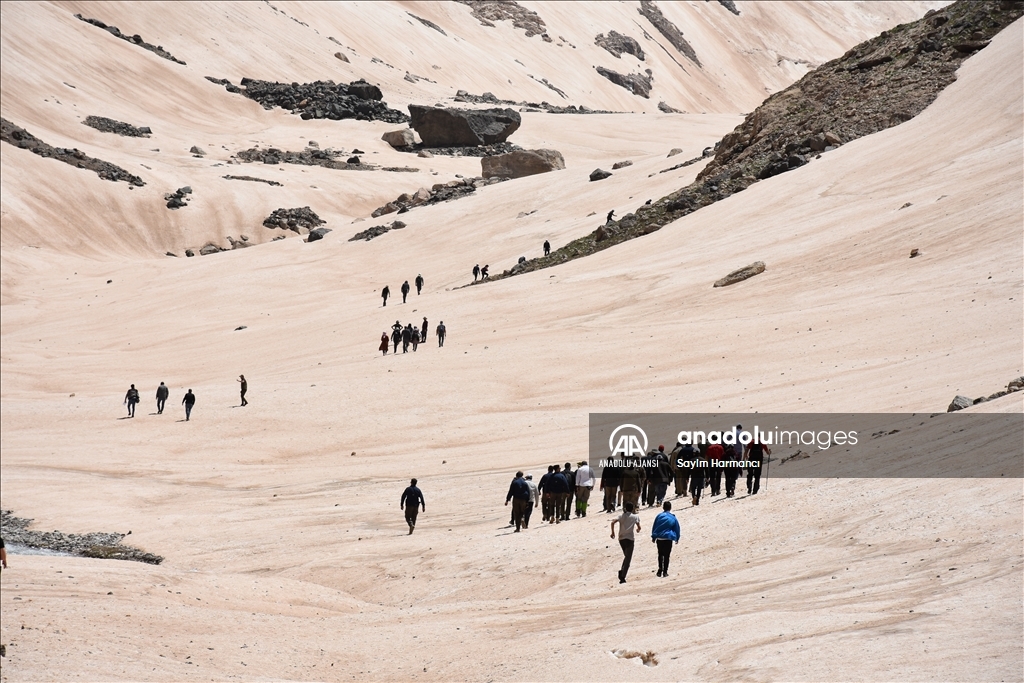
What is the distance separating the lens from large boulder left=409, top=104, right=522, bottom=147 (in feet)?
288

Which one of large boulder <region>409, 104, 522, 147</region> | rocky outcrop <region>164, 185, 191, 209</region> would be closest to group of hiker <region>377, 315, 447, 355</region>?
rocky outcrop <region>164, 185, 191, 209</region>

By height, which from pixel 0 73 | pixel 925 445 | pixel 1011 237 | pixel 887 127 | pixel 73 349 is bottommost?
pixel 925 445

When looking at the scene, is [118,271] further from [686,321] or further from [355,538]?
[355,538]

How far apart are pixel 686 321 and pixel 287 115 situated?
69.3 metres

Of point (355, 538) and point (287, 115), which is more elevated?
point (287, 115)

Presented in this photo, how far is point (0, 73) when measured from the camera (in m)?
81.7

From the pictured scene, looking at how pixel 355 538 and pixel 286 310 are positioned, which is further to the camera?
pixel 286 310

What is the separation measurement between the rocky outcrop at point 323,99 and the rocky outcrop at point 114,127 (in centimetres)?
1472

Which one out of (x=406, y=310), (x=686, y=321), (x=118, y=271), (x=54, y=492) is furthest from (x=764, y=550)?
(x=118, y=271)

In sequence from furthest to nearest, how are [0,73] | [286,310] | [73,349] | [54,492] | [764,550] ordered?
[0,73] < [286,310] < [73,349] < [54,492] < [764,550]

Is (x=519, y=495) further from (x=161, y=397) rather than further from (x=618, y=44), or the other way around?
(x=618, y=44)

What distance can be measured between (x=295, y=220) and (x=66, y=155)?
1638 centimetres

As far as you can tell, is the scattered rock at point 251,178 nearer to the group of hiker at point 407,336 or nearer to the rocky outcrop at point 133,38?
the rocky outcrop at point 133,38

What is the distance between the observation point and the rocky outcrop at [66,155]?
7144cm
